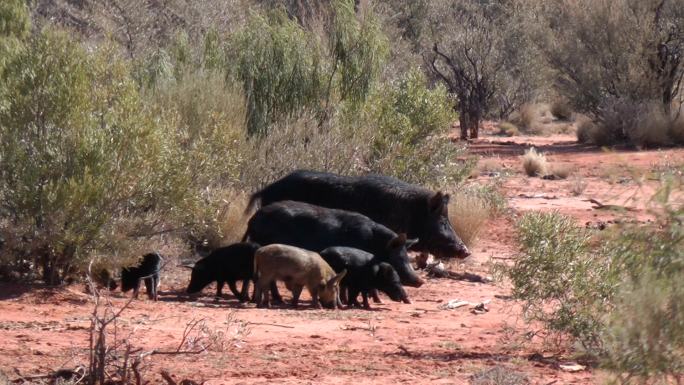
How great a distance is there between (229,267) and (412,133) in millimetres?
6074

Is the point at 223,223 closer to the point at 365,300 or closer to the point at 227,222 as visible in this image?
the point at 227,222

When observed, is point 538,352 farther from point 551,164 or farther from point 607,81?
point 607,81

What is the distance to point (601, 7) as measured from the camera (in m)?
34.9

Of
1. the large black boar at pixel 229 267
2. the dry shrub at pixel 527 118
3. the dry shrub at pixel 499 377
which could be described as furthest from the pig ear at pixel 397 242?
the dry shrub at pixel 527 118

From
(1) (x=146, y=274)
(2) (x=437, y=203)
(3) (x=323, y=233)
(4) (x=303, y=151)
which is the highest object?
(4) (x=303, y=151)

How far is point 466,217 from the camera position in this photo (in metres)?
16.8

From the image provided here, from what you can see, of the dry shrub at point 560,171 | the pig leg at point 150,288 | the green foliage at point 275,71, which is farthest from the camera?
the dry shrub at point 560,171

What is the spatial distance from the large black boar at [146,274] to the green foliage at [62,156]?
0.72 metres

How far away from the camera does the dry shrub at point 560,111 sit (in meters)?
46.4

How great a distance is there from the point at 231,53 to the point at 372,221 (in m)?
5.97

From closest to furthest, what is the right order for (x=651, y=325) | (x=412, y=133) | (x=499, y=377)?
(x=651, y=325)
(x=499, y=377)
(x=412, y=133)

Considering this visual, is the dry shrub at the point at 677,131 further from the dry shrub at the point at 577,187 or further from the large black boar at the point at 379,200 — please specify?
the large black boar at the point at 379,200

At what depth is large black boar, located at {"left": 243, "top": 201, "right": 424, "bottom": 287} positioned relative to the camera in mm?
13031

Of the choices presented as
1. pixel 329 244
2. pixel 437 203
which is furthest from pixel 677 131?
pixel 329 244
